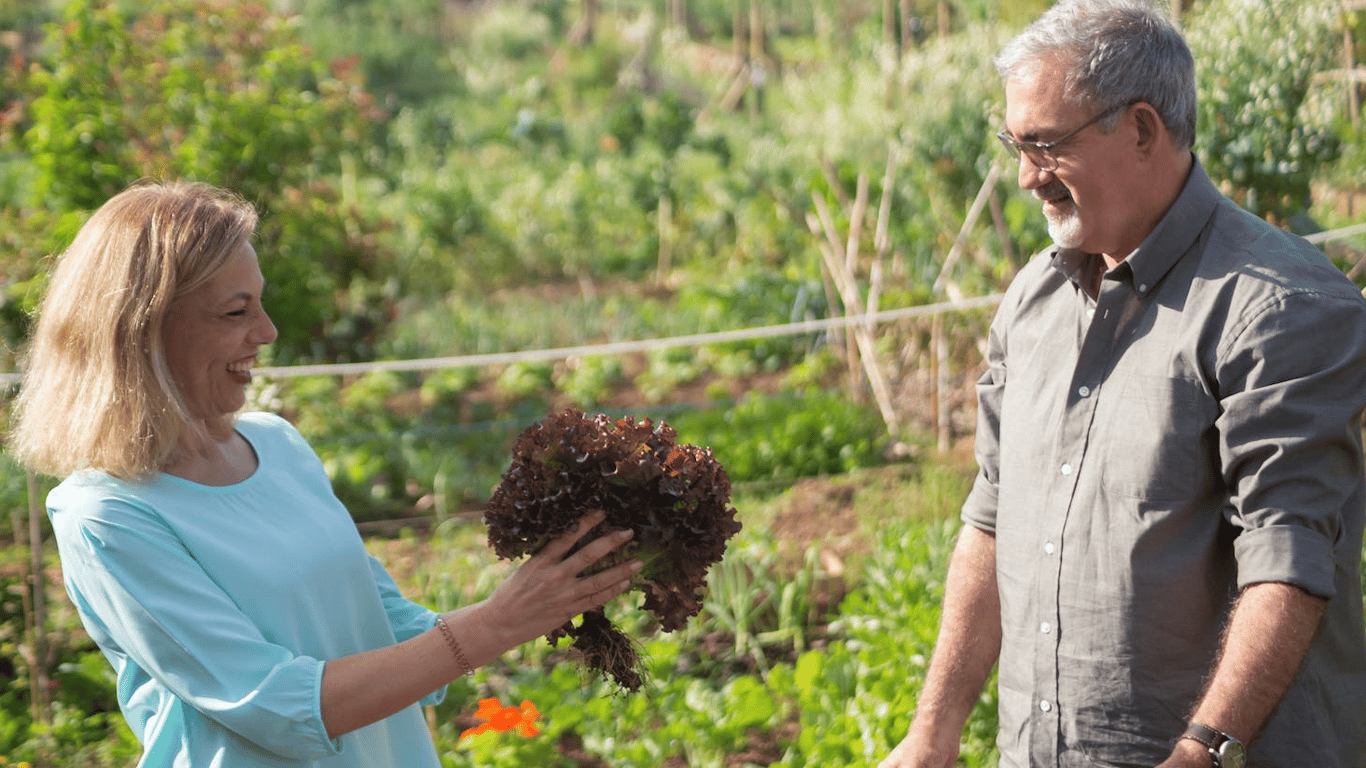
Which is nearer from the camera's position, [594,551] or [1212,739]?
[1212,739]

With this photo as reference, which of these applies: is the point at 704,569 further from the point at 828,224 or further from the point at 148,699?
the point at 828,224

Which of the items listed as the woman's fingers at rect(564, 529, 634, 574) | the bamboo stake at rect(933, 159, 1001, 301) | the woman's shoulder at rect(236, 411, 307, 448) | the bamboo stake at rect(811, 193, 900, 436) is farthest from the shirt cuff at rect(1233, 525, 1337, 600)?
the bamboo stake at rect(811, 193, 900, 436)

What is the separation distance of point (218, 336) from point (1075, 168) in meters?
1.47

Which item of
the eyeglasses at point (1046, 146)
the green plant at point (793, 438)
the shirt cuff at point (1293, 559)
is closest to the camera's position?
the shirt cuff at point (1293, 559)

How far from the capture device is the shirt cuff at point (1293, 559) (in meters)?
1.70

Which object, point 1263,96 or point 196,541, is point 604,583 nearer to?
point 196,541

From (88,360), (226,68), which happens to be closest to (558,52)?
(226,68)

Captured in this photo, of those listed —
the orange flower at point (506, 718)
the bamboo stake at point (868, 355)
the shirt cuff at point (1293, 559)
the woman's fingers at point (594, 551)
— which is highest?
the shirt cuff at point (1293, 559)

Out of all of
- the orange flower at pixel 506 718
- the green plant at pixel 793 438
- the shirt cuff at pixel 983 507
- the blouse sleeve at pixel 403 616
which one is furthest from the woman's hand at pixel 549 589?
the green plant at pixel 793 438

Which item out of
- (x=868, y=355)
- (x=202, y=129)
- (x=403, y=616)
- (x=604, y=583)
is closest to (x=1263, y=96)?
(x=868, y=355)

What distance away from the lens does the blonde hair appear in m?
1.90

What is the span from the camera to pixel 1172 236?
1933 mm

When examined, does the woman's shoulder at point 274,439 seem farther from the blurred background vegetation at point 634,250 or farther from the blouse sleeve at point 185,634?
the blurred background vegetation at point 634,250

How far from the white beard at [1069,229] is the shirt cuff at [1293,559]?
0.56m
